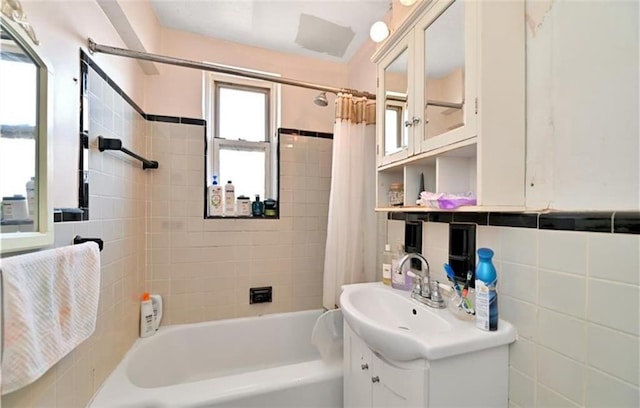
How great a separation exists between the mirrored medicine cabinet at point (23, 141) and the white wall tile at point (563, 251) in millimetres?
1457

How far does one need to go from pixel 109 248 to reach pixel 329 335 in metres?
1.27

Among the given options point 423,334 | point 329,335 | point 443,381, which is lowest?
point 329,335

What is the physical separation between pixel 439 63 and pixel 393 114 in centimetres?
34

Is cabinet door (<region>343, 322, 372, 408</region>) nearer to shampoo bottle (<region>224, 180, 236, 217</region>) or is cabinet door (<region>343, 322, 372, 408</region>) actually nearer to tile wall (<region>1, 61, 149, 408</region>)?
tile wall (<region>1, 61, 149, 408</region>)

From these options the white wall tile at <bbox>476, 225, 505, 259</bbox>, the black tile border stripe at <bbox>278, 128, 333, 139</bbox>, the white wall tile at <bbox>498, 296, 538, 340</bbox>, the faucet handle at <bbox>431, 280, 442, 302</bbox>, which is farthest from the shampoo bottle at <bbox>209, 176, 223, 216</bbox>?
the white wall tile at <bbox>498, 296, 538, 340</bbox>

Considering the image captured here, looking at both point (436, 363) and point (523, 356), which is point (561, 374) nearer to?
point (523, 356)

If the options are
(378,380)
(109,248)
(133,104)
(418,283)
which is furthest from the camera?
(133,104)

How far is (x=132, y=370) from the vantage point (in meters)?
1.47

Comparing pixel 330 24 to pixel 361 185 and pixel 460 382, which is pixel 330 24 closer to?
pixel 361 185

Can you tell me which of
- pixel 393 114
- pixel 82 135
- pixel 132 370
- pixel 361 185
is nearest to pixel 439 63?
pixel 393 114

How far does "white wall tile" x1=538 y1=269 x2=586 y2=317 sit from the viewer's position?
727 mm

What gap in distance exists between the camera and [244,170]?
7.17ft

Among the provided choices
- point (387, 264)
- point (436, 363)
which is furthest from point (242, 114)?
point (436, 363)

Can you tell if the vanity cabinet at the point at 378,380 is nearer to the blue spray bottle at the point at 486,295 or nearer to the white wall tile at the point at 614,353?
the blue spray bottle at the point at 486,295
